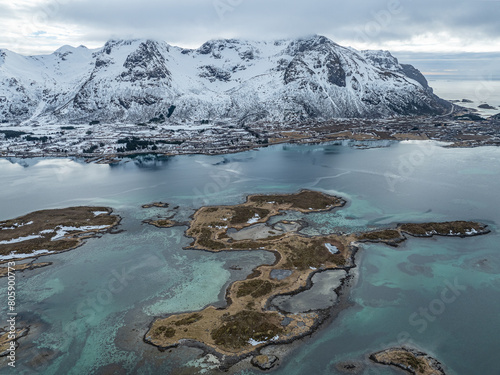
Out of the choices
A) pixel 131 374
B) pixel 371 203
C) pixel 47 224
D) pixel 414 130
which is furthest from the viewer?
pixel 414 130

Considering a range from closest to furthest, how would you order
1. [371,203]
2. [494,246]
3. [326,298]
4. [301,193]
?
[326,298], [494,246], [371,203], [301,193]

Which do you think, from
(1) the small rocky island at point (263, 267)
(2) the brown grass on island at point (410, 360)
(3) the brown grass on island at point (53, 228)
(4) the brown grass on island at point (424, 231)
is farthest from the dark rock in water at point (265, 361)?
(3) the brown grass on island at point (53, 228)

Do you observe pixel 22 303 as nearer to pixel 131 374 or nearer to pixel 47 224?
pixel 131 374

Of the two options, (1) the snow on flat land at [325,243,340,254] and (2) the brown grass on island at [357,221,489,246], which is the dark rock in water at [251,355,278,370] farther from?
(2) the brown grass on island at [357,221,489,246]

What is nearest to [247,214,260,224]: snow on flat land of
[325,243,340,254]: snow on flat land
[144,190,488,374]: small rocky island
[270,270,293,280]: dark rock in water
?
[144,190,488,374]: small rocky island

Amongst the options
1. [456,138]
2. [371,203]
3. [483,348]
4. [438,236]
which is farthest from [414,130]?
[483,348]
